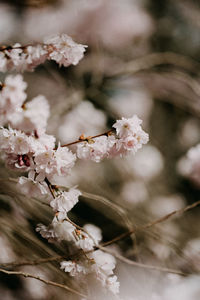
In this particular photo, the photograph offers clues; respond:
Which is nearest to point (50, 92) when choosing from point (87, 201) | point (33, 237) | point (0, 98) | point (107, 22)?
point (107, 22)

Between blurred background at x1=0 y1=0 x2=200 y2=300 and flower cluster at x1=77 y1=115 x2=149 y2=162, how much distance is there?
0.10 metres

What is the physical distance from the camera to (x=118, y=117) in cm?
100

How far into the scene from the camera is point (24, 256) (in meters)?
0.59

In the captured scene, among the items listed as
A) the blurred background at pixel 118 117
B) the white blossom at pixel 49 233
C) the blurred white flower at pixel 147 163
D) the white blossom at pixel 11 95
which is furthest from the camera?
the blurred white flower at pixel 147 163

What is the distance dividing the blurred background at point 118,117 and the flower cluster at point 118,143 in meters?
0.10

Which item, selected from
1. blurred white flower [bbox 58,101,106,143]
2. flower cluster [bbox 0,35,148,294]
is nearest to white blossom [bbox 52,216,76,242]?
flower cluster [bbox 0,35,148,294]

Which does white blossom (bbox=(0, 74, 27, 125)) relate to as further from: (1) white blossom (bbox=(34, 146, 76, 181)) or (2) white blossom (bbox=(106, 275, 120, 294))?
(2) white blossom (bbox=(106, 275, 120, 294))

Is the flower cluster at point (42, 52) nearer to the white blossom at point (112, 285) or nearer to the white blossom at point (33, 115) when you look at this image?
the white blossom at point (33, 115)

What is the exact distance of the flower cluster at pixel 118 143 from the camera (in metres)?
0.46

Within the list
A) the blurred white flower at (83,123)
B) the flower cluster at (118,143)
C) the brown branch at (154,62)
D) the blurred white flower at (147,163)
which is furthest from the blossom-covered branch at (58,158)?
the blurred white flower at (147,163)

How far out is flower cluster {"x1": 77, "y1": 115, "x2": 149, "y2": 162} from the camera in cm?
46

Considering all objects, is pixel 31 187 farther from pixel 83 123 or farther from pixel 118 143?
pixel 83 123

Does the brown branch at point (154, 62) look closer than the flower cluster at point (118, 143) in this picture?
No

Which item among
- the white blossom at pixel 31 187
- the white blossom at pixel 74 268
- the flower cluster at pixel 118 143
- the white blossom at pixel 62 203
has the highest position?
the flower cluster at pixel 118 143
